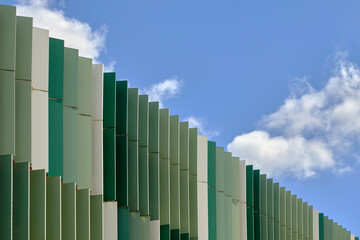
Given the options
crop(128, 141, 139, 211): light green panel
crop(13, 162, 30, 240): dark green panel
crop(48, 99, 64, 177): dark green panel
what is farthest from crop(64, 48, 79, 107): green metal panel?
crop(13, 162, 30, 240): dark green panel

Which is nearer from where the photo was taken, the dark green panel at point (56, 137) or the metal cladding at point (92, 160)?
the metal cladding at point (92, 160)

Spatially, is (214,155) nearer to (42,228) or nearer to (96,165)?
(96,165)

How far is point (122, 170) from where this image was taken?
81.2ft

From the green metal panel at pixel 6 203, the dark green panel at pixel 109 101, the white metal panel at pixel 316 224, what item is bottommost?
the green metal panel at pixel 6 203

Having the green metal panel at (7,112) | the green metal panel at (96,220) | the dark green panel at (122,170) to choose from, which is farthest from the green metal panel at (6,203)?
the dark green panel at (122,170)

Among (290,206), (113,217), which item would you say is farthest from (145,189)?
(290,206)

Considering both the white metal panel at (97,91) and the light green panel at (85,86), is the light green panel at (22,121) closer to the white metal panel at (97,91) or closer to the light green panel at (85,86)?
the light green panel at (85,86)

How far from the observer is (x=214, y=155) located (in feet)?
106

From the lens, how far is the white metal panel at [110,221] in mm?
23594

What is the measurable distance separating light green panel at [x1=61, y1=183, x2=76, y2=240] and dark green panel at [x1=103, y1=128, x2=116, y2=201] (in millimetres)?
3093

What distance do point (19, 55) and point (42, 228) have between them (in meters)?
4.31

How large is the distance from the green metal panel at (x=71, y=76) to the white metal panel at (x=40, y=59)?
123 cm

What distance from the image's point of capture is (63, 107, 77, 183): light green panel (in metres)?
21.8

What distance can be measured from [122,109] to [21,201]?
24.0 feet
